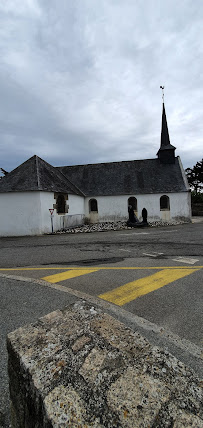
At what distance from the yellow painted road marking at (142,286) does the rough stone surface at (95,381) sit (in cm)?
243

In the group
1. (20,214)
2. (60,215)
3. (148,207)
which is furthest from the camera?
(148,207)

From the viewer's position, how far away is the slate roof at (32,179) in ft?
55.9

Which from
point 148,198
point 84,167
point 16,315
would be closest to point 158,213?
point 148,198

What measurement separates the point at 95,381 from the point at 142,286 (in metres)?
3.54

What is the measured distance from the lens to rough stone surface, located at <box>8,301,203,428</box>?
884 millimetres

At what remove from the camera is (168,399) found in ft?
3.08

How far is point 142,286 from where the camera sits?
4414mm

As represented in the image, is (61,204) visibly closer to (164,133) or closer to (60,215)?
(60,215)

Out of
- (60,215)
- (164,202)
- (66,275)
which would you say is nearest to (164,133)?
(164,202)

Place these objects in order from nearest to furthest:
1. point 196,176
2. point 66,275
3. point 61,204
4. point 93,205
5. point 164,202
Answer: point 66,275
point 61,204
point 164,202
point 93,205
point 196,176

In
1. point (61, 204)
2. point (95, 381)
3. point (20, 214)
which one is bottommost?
point (95, 381)

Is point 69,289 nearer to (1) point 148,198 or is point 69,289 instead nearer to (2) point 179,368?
(2) point 179,368

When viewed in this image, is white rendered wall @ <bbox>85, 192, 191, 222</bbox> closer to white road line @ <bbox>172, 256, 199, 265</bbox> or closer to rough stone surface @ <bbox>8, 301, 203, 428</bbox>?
white road line @ <bbox>172, 256, 199, 265</bbox>

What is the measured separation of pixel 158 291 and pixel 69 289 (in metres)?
1.74
